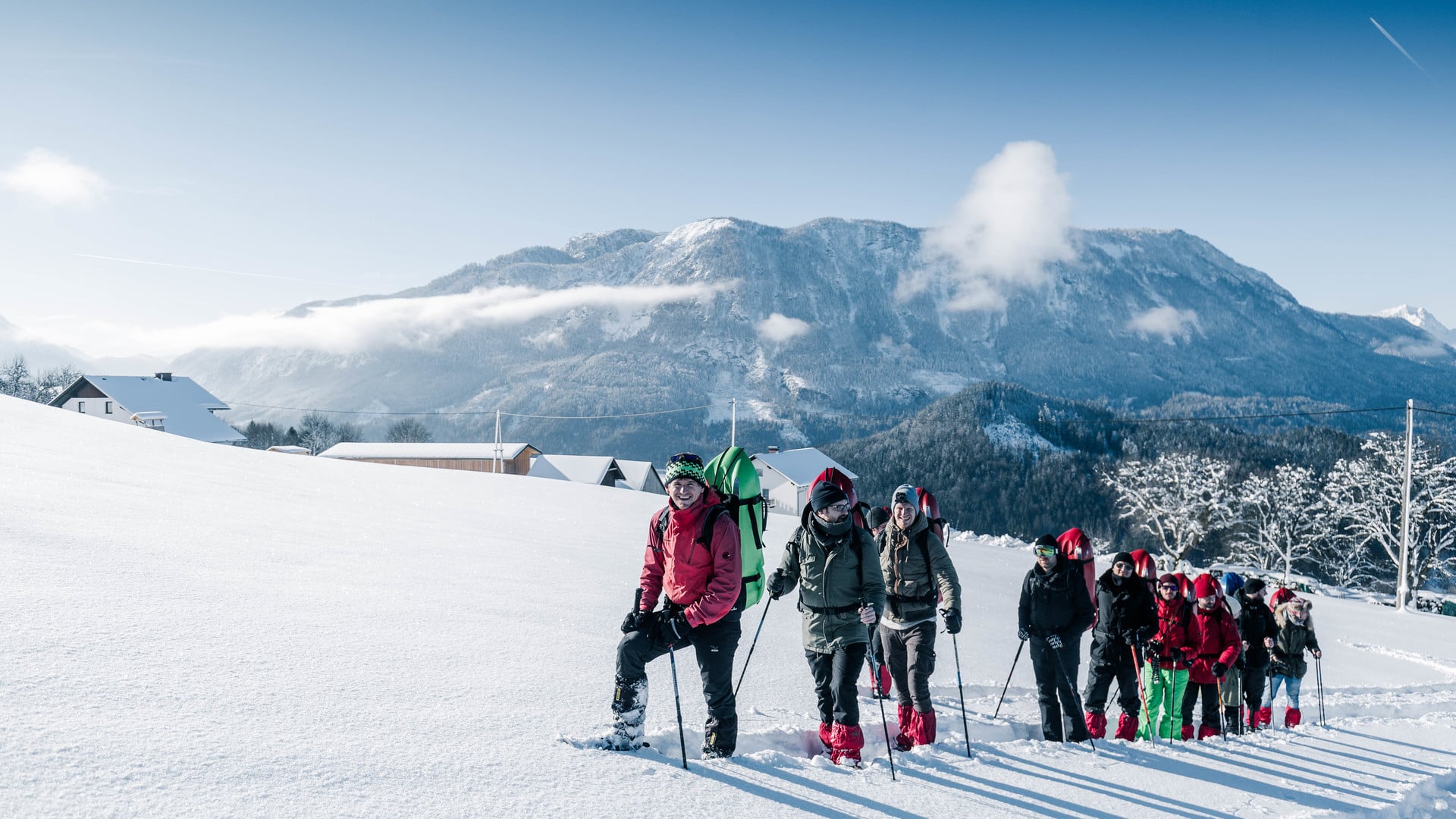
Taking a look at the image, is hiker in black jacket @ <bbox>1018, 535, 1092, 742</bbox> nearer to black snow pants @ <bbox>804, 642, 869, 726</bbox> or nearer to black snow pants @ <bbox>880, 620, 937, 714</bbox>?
black snow pants @ <bbox>880, 620, 937, 714</bbox>

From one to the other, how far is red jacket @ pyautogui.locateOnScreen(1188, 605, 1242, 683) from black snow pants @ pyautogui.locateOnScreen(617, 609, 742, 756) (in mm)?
5332

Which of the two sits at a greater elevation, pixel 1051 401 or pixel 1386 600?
pixel 1051 401

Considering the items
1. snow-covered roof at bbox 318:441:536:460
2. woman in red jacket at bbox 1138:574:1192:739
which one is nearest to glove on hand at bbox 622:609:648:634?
woman in red jacket at bbox 1138:574:1192:739

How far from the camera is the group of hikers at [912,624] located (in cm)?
472

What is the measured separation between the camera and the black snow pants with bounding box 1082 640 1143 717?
23.8 ft

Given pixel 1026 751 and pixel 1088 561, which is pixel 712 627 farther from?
pixel 1088 561

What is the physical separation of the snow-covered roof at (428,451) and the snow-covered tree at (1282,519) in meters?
50.1

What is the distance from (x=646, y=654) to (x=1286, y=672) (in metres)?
8.40

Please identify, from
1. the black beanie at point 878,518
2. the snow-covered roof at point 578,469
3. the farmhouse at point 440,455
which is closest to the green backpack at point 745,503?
the black beanie at point 878,518

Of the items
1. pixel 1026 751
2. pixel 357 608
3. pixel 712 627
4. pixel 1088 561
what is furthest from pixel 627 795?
pixel 1088 561

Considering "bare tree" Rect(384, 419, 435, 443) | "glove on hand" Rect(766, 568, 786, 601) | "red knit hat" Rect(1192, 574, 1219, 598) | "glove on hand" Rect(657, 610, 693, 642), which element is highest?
"bare tree" Rect(384, 419, 435, 443)

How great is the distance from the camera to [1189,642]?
7570 millimetres

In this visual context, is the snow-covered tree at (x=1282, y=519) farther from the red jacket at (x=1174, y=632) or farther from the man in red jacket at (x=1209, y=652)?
the red jacket at (x=1174, y=632)

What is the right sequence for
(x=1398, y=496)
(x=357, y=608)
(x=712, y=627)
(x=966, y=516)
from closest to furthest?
1. (x=712, y=627)
2. (x=357, y=608)
3. (x=1398, y=496)
4. (x=966, y=516)
